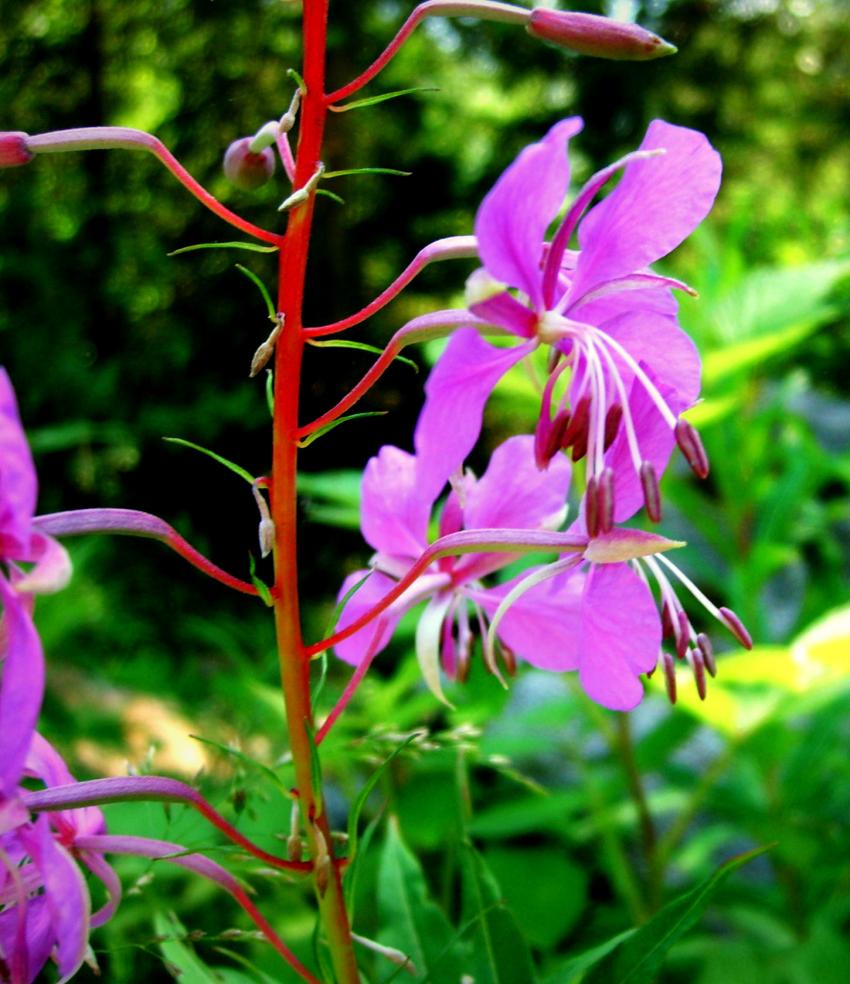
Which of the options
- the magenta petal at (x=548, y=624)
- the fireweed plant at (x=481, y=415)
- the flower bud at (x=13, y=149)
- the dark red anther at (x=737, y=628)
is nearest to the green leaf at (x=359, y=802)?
the fireweed plant at (x=481, y=415)

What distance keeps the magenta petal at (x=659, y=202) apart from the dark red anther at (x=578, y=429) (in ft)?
0.35

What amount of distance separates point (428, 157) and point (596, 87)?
77cm

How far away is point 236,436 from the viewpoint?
4.50 metres

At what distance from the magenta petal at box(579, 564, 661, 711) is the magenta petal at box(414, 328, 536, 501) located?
0.44 ft

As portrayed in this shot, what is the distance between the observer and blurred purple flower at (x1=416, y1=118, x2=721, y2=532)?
75 cm

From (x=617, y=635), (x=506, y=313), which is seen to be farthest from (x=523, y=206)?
(x=617, y=635)

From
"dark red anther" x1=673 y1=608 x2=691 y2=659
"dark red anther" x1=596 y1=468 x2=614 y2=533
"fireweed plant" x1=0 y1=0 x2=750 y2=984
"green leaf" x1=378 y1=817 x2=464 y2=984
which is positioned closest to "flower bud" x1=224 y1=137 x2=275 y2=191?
"fireweed plant" x1=0 y1=0 x2=750 y2=984

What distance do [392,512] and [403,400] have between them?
3235 millimetres

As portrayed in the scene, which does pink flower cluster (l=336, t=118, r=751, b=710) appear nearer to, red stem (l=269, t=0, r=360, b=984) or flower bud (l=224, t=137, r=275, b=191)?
red stem (l=269, t=0, r=360, b=984)

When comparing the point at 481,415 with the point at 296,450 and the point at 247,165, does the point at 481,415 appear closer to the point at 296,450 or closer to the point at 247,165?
the point at 296,450

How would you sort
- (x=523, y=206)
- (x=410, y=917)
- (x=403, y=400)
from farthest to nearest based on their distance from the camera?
(x=403, y=400)
(x=410, y=917)
(x=523, y=206)

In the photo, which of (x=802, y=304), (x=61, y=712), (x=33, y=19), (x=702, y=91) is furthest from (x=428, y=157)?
(x=802, y=304)

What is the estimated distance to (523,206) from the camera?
2.39 ft

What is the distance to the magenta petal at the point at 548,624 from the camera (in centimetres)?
95
